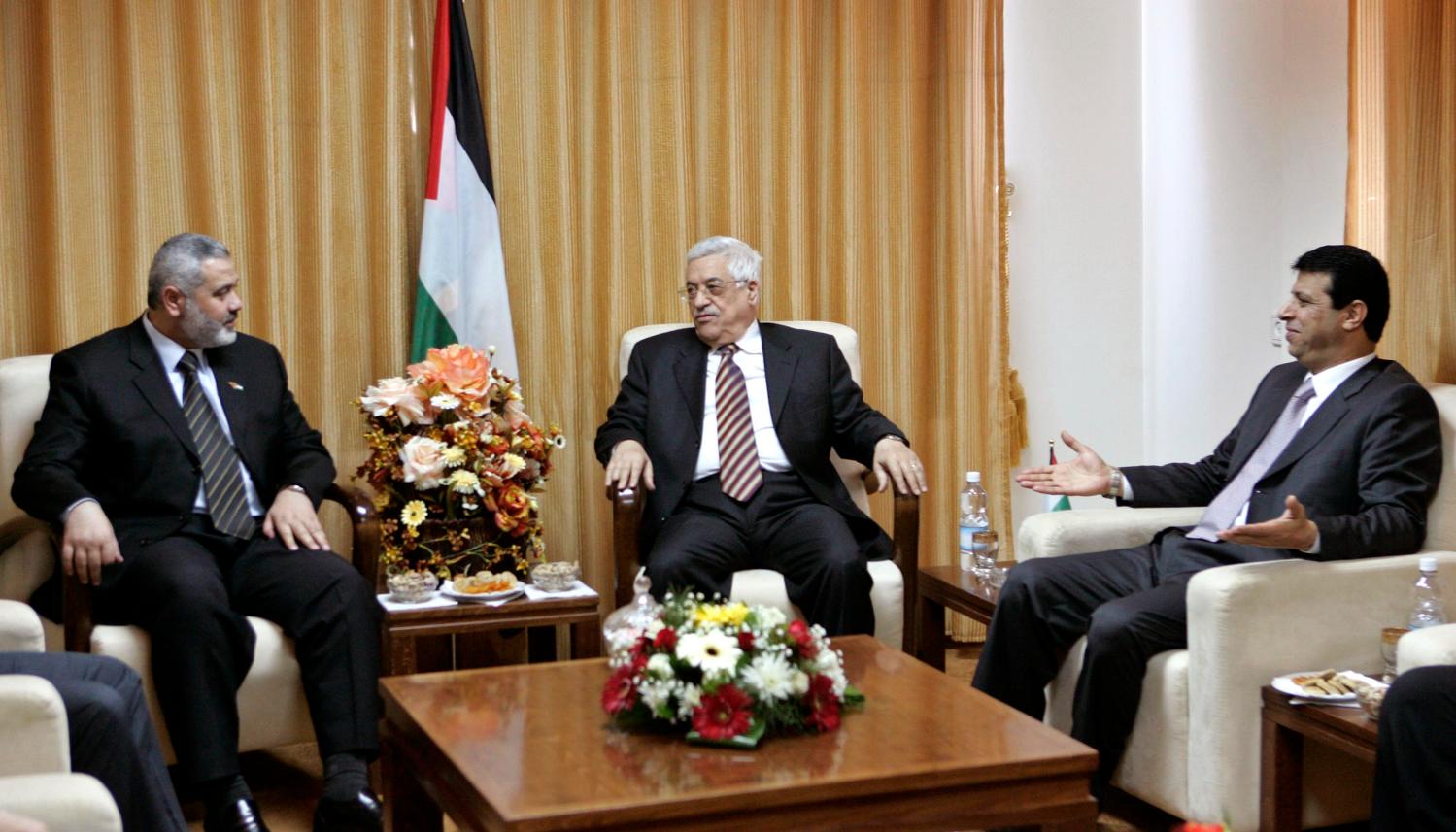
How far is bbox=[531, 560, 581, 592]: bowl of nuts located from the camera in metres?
3.73

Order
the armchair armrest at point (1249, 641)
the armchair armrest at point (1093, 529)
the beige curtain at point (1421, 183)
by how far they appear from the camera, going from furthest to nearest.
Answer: the beige curtain at point (1421, 183), the armchair armrest at point (1093, 529), the armchair armrest at point (1249, 641)

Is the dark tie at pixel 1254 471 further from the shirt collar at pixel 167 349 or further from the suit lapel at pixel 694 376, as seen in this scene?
the shirt collar at pixel 167 349

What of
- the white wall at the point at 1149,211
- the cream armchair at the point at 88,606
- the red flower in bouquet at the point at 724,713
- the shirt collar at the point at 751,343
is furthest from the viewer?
the white wall at the point at 1149,211

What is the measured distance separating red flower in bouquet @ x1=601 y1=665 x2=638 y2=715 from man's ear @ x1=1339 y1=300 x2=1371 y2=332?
6.28 ft

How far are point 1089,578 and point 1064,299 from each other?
1.91 meters

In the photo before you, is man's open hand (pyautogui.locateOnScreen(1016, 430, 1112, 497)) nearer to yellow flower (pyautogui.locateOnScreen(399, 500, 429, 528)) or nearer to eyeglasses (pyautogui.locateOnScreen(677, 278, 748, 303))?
eyeglasses (pyautogui.locateOnScreen(677, 278, 748, 303))

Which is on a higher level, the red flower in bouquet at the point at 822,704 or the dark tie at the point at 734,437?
the dark tie at the point at 734,437

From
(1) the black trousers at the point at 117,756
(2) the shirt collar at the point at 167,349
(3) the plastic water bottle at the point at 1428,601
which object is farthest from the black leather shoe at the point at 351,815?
(3) the plastic water bottle at the point at 1428,601

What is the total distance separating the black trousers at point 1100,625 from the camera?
3207 millimetres

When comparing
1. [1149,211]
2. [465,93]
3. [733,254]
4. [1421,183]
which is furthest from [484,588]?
[1149,211]

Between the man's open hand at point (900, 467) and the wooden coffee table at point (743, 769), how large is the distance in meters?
1.19

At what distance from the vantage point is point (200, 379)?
3.68 meters

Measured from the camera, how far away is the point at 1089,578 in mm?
3494

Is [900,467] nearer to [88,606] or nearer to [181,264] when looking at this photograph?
[181,264]
